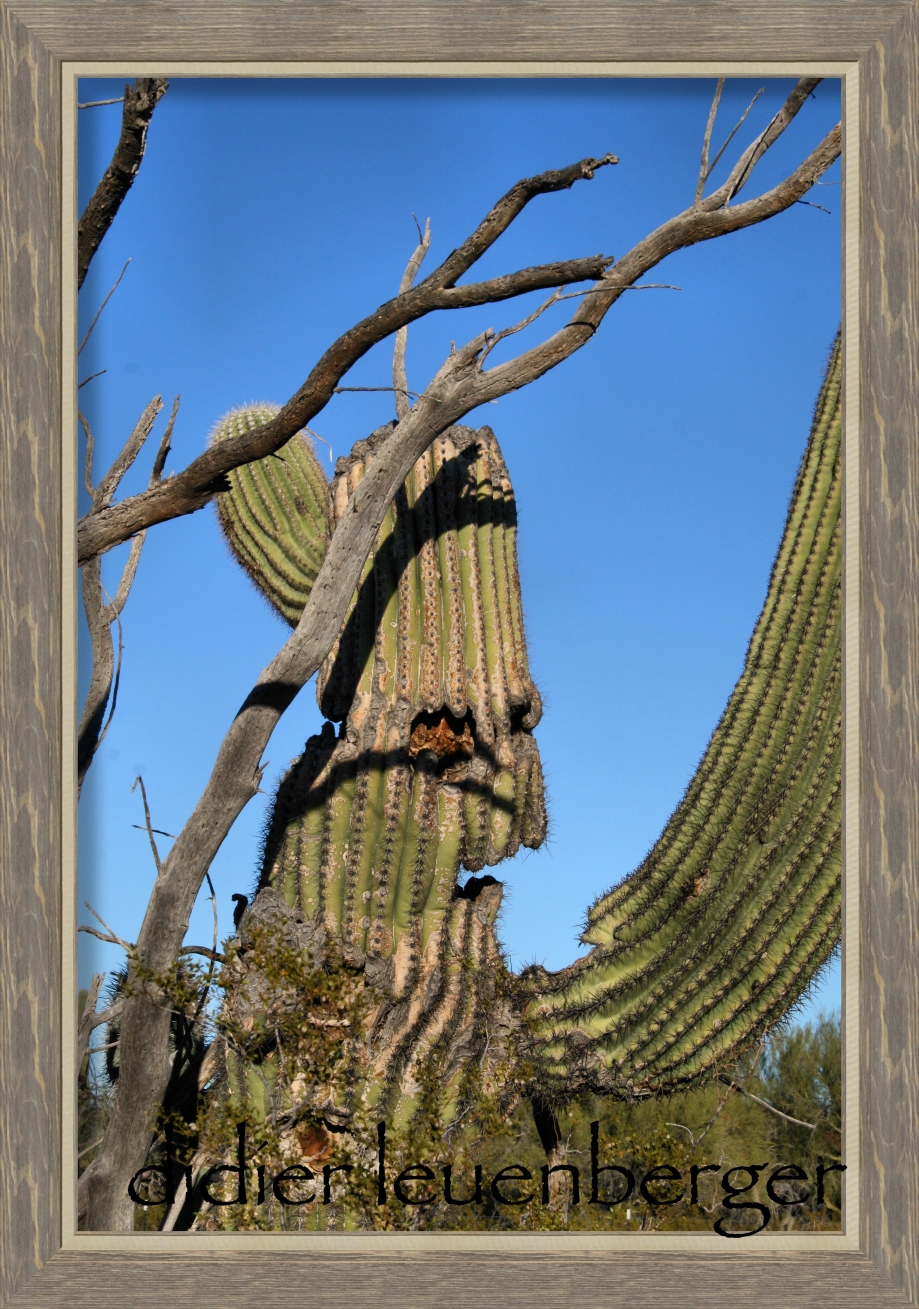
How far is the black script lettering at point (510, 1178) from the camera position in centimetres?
270

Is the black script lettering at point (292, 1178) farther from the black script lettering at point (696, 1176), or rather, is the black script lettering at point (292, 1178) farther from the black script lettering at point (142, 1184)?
the black script lettering at point (696, 1176)

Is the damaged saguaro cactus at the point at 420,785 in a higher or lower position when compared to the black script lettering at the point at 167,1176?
higher

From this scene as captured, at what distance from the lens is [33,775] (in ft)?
8.46

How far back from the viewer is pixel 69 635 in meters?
2.63

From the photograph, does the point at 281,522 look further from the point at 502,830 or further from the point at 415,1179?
the point at 415,1179

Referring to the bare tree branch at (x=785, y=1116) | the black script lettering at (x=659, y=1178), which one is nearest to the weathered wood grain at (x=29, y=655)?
the black script lettering at (x=659, y=1178)

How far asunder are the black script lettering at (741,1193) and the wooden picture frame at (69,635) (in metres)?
0.07

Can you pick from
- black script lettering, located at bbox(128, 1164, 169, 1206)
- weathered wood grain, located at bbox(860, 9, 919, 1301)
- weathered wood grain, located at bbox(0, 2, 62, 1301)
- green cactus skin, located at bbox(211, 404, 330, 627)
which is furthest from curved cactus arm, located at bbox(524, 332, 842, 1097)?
green cactus skin, located at bbox(211, 404, 330, 627)

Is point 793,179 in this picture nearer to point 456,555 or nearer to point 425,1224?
point 456,555

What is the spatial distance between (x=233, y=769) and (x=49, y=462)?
5.00 ft

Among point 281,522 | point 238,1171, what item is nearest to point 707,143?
point 281,522

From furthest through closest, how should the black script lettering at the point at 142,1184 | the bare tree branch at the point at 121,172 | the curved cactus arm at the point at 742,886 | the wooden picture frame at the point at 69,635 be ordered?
the curved cactus arm at the point at 742,886 < the bare tree branch at the point at 121,172 < the black script lettering at the point at 142,1184 < the wooden picture frame at the point at 69,635

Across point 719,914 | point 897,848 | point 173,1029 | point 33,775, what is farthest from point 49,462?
point 719,914

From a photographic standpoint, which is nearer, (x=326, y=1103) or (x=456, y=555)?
(x=326, y=1103)
